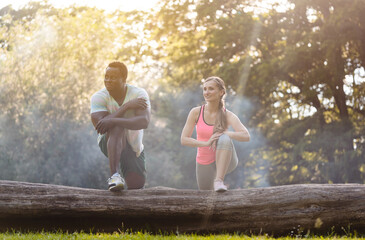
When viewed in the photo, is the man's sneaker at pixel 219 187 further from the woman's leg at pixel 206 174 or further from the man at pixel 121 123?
the man at pixel 121 123

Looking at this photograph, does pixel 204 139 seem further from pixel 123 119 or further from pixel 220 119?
pixel 123 119

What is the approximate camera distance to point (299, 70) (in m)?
18.6

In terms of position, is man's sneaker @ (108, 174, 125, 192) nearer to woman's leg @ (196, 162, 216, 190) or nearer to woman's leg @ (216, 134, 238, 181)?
woman's leg @ (196, 162, 216, 190)

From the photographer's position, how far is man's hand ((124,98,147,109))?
7000 millimetres

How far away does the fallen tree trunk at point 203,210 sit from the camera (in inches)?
260

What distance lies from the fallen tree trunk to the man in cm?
41

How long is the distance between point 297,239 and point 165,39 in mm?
15955

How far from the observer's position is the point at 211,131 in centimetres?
706

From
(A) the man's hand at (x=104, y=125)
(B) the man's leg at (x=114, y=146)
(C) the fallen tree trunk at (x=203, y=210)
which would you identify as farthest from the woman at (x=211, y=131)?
(A) the man's hand at (x=104, y=125)

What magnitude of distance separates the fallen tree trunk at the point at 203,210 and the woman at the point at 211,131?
1.49 ft

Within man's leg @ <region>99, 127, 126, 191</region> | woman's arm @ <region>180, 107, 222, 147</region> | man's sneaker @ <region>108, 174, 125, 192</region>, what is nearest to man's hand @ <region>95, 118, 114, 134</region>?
man's leg @ <region>99, 127, 126, 191</region>

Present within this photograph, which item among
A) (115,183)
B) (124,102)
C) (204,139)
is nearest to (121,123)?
(124,102)

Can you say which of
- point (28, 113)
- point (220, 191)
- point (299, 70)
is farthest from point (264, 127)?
point (220, 191)

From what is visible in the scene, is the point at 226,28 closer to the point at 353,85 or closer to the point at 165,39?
the point at 165,39
